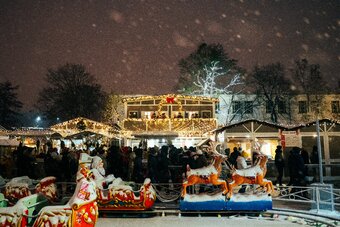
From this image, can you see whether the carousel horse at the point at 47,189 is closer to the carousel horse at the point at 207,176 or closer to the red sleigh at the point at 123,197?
the red sleigh at the point at 123,197

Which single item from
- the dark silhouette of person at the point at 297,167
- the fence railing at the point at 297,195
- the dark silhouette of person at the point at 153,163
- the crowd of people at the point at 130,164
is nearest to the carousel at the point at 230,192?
the fence railing at the point at 297,195

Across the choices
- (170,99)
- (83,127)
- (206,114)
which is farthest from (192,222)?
(206,114)

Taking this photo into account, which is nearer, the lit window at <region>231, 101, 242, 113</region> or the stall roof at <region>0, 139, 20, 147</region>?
the stall roof at <region>0, 139, 20, 147</region>

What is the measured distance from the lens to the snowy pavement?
370 inches

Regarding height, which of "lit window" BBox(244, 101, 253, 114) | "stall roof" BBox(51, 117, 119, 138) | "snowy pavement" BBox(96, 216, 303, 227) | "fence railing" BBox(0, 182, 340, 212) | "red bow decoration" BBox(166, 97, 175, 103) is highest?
"lit window" BBox(244, 101, 253, 114)

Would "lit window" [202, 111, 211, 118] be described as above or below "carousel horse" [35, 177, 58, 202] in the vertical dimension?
above

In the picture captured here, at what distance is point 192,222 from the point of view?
32.0 feet

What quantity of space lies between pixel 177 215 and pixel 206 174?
4.84 feet

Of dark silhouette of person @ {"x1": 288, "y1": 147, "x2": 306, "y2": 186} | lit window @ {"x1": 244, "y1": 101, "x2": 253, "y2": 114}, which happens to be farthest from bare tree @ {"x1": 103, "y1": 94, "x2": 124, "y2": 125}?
dark silhouette of person @ {"x1": 288, "y1": 147, "x2": 306, "y2": 186}

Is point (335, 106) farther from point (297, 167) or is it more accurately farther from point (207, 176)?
point (207, 176)

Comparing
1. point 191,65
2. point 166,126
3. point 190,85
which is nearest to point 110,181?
point 166,126

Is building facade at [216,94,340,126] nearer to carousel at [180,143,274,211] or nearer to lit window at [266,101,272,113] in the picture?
lit window at [266,101,272,113]

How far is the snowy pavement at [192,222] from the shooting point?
9396mm

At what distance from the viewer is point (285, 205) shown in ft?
39.5
